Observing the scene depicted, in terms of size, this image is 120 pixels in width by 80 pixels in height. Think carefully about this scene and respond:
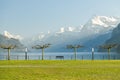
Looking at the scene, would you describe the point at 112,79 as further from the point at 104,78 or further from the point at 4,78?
the point at 4,78

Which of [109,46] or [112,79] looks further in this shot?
[109,46]

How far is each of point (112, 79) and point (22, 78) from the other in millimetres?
8476

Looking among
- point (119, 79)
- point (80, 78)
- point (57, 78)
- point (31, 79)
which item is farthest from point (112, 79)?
point (31, 79)

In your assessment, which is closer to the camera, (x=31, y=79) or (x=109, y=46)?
(x=31, y=79)

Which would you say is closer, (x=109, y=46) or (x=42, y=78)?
(x=42, y=78)

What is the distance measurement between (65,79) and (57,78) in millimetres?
1152

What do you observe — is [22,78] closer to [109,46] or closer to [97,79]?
[97,79]

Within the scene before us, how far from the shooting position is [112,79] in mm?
33312

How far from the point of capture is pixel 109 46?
106 m

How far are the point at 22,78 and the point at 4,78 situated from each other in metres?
1.79

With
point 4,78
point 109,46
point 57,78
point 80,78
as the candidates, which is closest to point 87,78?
point 80,78

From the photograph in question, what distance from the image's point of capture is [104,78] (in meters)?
34.4

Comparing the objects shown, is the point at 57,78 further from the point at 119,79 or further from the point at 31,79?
the point at 119,79

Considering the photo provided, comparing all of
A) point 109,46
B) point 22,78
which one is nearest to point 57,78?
point 22,78
